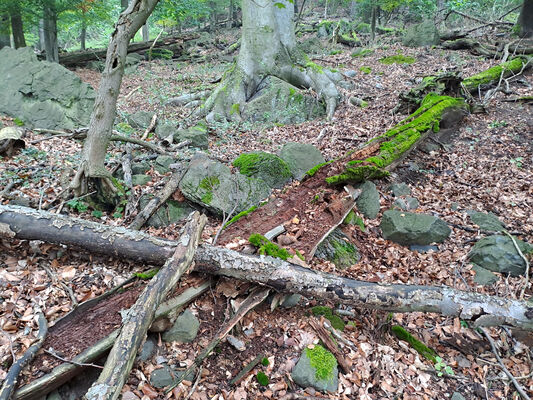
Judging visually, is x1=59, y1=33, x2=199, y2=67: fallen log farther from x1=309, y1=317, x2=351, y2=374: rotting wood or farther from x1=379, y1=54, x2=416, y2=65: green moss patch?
x1=309, y1=317, x2=351, y2=374: rotting wood

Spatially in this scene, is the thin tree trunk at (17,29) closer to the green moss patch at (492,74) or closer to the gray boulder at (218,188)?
the gray boulder at (218,188)

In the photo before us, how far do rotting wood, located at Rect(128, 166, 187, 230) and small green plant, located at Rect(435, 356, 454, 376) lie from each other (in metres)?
4.25

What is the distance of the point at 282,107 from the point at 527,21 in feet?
40.0

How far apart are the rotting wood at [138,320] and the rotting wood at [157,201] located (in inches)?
64.9

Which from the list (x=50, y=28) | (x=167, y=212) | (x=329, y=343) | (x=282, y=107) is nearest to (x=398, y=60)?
(x=282, y=107)

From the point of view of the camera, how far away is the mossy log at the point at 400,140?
5.94 meters

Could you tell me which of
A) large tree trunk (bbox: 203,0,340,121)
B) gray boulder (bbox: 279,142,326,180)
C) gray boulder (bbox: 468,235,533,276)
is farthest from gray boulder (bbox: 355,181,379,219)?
large tree trunk (bbox: 203,0,340,121)

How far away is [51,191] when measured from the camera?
5.45 meters

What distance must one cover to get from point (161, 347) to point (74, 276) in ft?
4.42

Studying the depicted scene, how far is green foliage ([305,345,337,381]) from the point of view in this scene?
Result: 3230mm

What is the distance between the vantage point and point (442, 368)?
3674mm

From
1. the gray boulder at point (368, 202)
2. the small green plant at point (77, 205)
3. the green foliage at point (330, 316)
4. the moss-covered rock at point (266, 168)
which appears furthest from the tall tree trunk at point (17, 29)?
the green foliage at point (330, 316)

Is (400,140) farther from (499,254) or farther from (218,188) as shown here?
(218,188)

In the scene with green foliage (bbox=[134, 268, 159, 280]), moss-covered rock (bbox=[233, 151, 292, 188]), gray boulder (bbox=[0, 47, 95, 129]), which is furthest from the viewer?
gray boulder (bbox=[0, 47, 95, 129])
